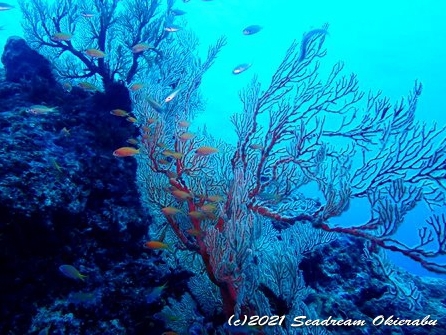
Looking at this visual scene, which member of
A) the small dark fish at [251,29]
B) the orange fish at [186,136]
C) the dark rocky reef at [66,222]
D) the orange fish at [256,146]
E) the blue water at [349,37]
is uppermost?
the blue water at [349,37]

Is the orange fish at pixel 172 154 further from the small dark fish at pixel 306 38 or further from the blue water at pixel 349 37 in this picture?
the blue water at pixel 349 37

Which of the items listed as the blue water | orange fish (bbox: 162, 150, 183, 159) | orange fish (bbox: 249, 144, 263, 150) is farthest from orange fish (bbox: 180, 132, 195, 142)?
the blue water

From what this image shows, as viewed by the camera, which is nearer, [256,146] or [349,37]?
[256,146]

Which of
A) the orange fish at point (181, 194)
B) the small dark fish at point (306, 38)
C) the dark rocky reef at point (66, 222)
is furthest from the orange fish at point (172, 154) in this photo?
the small dark fish at point (306, 38)

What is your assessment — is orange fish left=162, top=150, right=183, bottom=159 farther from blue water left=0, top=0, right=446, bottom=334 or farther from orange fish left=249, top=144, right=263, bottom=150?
blue water left=0, top=0, right=446, bottom=334

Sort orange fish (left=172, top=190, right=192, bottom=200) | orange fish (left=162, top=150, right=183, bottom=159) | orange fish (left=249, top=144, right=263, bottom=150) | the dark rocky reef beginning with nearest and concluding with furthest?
the dark rocky reef, orange fish (left=172, top=190, right=192, bottom=200), orange fish (left=162, top=150, right=183, bottom=159), orange fish (left=249, top=144, right=263, bottom=150)

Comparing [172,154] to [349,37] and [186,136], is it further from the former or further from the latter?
[349,37]

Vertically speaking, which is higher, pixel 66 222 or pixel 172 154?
pixel 172 154

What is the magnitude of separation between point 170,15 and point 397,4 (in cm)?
4216

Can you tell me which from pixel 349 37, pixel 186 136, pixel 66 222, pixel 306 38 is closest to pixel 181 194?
pixel 186 136

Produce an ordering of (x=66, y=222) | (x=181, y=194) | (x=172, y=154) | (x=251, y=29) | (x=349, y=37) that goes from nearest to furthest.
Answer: (x=66, y=222)
(x=181, y=194)
(x=172, y=154)
(x=251, y=29)
(x=349, y=37)

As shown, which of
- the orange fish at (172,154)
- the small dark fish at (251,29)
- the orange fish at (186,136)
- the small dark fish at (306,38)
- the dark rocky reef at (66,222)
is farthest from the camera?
the small dark fish at (251,29)

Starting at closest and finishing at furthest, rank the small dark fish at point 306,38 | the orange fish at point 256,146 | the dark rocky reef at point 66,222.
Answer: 1. the dark rocky reef at point 66,222
2. the orange fish at point 256,146
3. the small dark fish at point 306,38

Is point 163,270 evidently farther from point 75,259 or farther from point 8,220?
point 8,220
